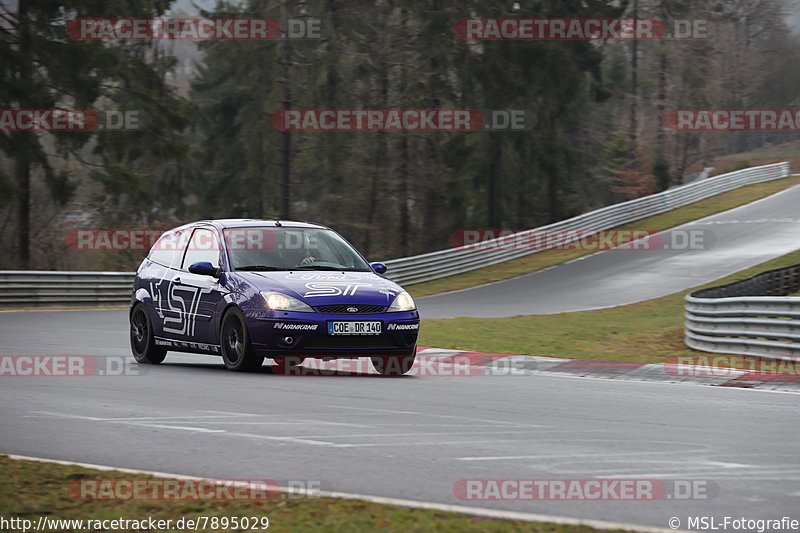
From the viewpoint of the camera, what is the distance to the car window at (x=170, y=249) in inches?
565

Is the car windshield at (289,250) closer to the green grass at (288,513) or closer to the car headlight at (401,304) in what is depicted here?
the car headlight at (401,304)

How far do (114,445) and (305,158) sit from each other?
48688 millimetres

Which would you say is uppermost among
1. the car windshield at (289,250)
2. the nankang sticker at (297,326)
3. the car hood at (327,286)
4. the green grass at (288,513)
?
the car windshield at (289,250)

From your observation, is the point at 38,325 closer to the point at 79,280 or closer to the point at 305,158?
the point at 79,280

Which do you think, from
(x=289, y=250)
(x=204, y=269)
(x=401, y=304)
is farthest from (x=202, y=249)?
(x=401, y=304)

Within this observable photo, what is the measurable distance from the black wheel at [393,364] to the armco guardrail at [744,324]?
5.04m

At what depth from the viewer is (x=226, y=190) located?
6078 cm

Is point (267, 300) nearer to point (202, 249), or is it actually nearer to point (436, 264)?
point (202, 249)

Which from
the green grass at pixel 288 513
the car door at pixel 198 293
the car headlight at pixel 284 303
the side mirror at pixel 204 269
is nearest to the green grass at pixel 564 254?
the car door at pixel 198 293

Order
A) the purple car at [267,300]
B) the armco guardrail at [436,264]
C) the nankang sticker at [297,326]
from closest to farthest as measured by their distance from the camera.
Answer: the nankang sticker at [297,326]
the purple car at [267,300]
the armco guardrail at [436,264]

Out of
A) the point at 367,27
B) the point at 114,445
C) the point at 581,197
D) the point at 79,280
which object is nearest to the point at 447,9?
the point at 367,27

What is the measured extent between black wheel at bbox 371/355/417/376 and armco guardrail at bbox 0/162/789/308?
17.6 m

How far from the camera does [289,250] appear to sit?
43.7 ft

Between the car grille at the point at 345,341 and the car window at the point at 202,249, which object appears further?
the car window at the point at 202,249
